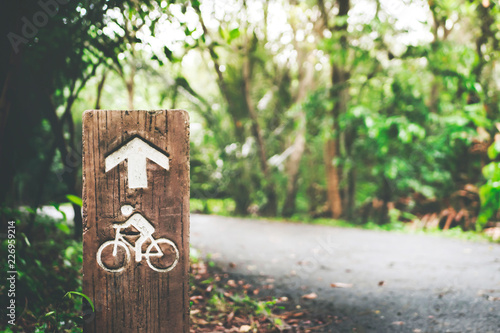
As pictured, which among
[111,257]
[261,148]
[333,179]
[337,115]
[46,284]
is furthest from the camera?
[261,148]

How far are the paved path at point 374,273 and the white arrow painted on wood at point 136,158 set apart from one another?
6.60 feet

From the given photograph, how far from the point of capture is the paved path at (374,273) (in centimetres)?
308

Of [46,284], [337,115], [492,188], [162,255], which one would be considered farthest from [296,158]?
[162,255]

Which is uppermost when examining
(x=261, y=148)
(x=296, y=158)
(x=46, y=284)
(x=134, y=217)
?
(x=261, y=148)

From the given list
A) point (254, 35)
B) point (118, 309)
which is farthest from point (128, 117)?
point (254, 35)

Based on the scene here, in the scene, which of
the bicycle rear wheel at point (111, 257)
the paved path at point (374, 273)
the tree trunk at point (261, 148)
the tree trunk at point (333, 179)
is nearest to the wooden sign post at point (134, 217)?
the bicycle rear wheel at point (111, 257)

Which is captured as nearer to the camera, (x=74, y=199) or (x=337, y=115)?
(x=74, y=199)

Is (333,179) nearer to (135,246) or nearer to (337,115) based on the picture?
(337,115)

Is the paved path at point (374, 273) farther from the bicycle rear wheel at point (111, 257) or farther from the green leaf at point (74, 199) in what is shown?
the green leaf at point (74, 199)

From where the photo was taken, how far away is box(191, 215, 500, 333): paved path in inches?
Answer: 121

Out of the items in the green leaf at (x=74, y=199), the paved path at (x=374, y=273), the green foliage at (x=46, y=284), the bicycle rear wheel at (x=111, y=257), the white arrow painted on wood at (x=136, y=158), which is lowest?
the paved path at (x=374, y=273)

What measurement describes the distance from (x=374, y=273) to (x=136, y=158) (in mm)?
3585

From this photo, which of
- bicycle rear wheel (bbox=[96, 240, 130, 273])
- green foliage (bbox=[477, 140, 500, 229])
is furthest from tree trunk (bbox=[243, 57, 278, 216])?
bicycle rear wheel (bbox=[96, 240, 130, 273])

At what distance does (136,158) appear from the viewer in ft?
6.16
